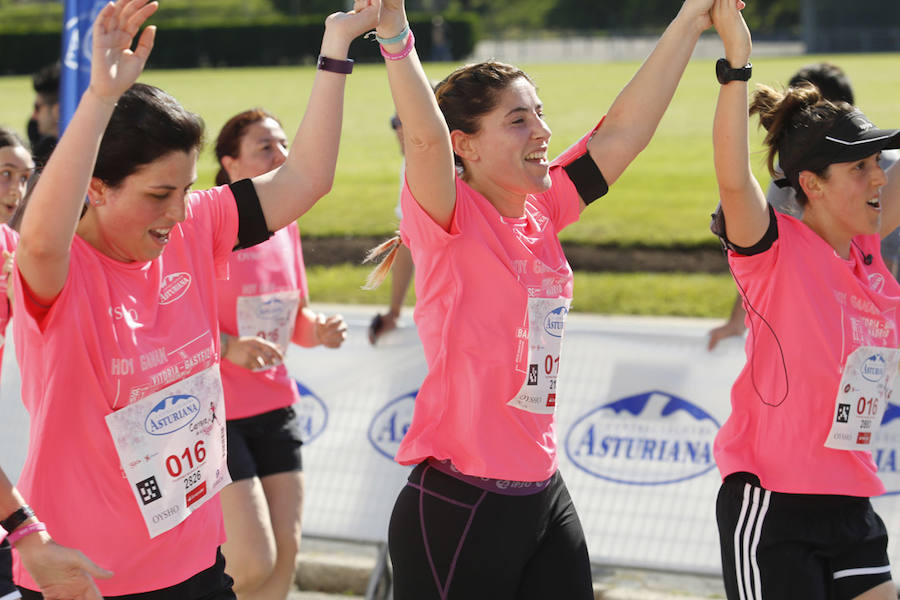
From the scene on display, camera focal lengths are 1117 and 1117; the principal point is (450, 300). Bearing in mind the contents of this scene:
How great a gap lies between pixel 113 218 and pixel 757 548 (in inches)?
76.7

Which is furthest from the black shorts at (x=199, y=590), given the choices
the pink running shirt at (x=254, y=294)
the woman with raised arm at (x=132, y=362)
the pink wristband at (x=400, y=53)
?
the pink running shirt at (x=254, y=294)

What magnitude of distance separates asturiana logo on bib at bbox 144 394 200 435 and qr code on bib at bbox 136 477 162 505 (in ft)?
0.37

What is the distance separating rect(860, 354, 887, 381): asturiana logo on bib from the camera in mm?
3193

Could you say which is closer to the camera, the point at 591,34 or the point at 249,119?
the point at 249,119

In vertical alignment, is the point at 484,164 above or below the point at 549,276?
above

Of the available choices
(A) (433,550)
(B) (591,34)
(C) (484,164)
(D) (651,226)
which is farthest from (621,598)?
(B) (591,34)

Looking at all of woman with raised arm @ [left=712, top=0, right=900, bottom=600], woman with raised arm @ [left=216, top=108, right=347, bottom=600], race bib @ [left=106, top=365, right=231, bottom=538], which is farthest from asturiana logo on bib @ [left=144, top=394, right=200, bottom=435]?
woman with raised arm @ [left=712, top=0, right=900, bottom=600]

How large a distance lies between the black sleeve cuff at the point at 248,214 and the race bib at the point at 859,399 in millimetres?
1665

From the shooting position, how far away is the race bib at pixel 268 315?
4410mm

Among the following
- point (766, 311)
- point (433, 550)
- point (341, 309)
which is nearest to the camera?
point (433, 550)

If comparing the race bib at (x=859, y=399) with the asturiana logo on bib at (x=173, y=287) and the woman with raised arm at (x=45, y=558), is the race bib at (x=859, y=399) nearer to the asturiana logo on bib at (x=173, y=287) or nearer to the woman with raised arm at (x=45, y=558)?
the asturiana logo on bib at (x=173, y=287)

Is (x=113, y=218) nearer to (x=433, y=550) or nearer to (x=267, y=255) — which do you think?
(x=433, y=550)

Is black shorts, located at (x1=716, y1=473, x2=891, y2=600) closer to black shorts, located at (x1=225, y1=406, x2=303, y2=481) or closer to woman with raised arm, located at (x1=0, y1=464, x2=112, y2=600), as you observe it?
woman with raised arm, located at (x1=0, y1=464, x2=112, y2=600)

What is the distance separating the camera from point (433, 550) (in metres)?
2.97
